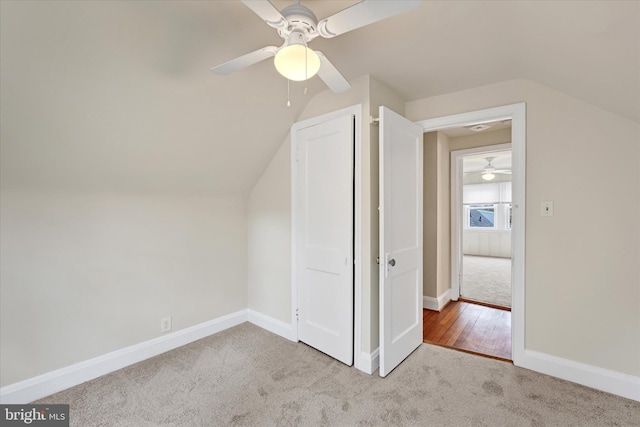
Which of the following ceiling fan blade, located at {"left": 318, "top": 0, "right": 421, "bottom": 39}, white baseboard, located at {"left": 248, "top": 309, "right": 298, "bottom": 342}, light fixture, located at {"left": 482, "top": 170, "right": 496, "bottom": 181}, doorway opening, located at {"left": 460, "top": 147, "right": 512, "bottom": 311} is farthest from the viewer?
light fixture, located at {"left": 482, "top": 170, "right": 496, "bottom": 181}

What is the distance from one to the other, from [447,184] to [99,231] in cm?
405

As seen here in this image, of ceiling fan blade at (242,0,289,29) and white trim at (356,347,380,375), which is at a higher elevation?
ceiling fan blade at (242,0,289,29)

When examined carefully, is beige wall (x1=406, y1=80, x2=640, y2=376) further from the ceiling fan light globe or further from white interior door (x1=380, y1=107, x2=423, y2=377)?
the ceiling fan light globe

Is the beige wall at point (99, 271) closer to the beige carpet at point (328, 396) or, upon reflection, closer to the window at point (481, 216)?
the beige carpet at point (328, 396)

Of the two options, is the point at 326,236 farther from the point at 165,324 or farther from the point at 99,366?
the point at 99,366

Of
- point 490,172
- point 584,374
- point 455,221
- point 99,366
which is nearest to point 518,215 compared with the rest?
point 584,374

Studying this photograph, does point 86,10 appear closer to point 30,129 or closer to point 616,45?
point 30,129

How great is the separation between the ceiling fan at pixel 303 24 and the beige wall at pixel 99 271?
1.77 meters

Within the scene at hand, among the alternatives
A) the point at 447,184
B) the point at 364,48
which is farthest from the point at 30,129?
the point at 447,184

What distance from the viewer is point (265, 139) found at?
108 inches

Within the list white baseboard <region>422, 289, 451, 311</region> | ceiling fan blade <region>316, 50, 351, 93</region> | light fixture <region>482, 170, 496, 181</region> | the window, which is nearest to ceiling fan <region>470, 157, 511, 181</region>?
light fixture <region>482, 170, 496, 181</region>

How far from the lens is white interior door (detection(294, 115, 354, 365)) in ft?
7.59

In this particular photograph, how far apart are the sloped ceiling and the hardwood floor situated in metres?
2.13

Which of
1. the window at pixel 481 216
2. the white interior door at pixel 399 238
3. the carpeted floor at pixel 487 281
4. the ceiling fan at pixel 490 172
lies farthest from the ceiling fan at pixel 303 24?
the window at pixel 481 216
